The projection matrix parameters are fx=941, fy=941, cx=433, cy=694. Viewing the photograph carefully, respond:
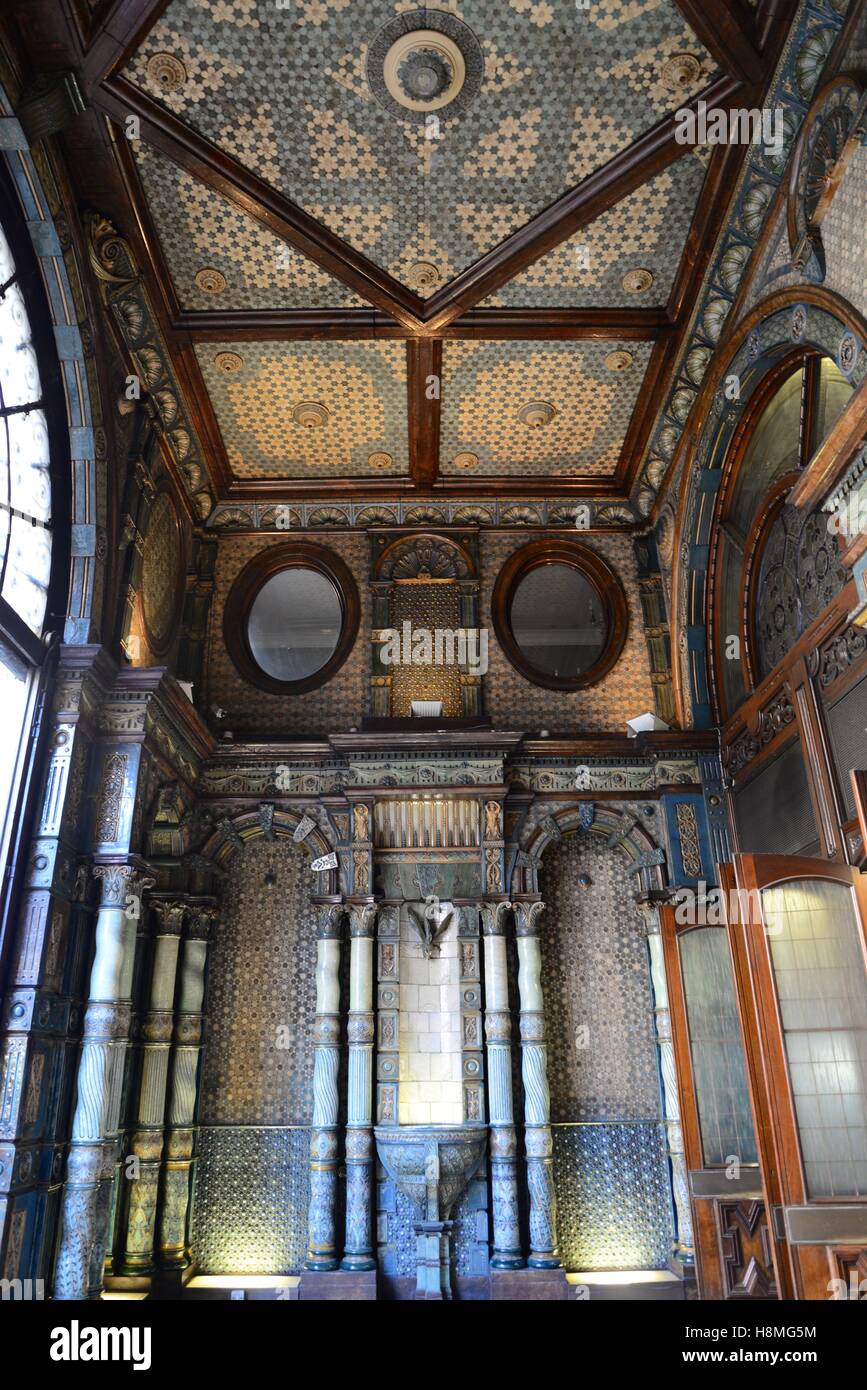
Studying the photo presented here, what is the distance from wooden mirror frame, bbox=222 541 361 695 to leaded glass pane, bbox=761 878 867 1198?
17.8 feet

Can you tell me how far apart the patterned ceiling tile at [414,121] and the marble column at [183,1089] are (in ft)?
21.0

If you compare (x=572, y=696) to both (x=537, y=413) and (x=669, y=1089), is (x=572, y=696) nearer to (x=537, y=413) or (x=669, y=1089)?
(x=537, y=413)

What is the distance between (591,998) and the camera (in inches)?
370

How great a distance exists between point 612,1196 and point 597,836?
338cm

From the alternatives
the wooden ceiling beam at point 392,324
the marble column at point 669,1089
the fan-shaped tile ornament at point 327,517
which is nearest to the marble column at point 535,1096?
the marble column at point 669,1089

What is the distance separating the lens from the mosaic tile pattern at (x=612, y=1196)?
8.59m

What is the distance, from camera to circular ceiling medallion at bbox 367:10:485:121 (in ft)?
20.9

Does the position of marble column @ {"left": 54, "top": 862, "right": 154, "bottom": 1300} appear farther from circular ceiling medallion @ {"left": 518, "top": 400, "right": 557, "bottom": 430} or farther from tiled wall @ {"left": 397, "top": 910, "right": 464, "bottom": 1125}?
circular ceiling medallion @ {"left": 518, "top": 400, "right": 557, "bottom": 430}

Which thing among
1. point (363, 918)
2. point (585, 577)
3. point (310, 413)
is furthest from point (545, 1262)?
point (310, 413)

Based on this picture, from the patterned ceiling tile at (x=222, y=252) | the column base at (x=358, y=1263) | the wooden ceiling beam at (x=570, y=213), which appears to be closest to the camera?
the wooden ceiling beam at (x=570, y=213)

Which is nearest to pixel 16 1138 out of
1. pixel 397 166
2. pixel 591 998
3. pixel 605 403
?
pixel 591 998

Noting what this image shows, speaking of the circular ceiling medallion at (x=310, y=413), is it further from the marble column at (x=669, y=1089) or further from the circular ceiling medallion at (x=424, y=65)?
the marble column at (x=669, y=1089)

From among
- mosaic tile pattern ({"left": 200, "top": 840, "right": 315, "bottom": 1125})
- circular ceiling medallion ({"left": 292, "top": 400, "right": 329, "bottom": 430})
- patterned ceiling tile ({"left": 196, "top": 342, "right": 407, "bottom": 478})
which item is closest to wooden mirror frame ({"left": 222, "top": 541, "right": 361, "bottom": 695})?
patterned ceiling tile ({"left": 196, "top": 342, "right": 407, "bottom": 478})

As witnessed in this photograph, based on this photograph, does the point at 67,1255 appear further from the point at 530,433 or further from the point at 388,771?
the point at 530,433
